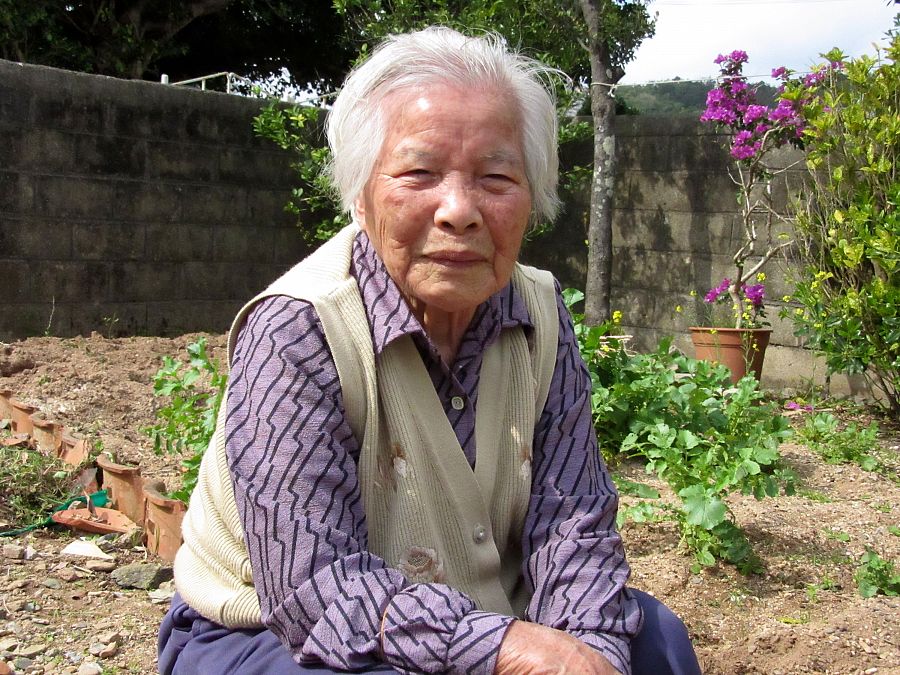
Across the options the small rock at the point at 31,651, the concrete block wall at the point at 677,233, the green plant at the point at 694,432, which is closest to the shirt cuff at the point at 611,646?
the green plant at the point at 694,432

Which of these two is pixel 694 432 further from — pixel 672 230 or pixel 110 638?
pixel 672 230

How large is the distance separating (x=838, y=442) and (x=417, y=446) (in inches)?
130

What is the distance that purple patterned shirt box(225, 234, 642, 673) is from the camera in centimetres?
152

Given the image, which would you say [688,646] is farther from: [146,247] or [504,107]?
[146,247]

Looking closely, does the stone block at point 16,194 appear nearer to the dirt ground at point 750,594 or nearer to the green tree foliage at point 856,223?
the dirt ground at point 750,594

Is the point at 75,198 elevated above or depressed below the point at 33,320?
above

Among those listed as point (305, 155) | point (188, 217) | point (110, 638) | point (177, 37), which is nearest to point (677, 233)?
point (305, 155)

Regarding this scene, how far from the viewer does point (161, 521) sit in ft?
10.7

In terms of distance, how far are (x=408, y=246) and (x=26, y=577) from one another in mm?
2014

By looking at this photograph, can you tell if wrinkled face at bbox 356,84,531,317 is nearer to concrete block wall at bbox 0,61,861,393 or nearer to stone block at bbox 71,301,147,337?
concrete block wall at bbox 0,61,861,393

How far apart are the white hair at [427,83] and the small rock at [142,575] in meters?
1.72

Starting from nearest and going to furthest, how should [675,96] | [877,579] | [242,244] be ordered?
[877,579] → [242,244] → [675,96]

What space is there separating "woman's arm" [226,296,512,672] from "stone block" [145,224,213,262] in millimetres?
5467

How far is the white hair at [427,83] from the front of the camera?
5.76 ft
